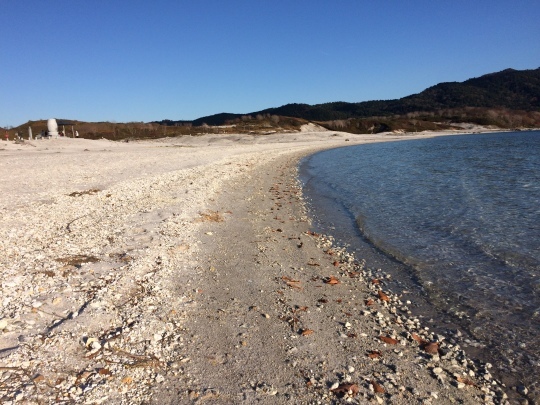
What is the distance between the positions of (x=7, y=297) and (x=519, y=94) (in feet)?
810

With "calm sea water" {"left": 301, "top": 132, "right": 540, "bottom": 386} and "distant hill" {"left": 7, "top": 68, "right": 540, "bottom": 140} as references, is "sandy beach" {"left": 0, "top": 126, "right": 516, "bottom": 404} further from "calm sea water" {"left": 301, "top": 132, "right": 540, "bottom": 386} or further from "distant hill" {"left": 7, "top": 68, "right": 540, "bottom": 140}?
"distant hill" {"left": 7, "top": 68, "right": 540, "bottom": 140}

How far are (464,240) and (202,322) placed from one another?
25.0 feet

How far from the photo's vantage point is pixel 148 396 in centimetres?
361

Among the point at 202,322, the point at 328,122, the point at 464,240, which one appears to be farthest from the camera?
the point at 328,122

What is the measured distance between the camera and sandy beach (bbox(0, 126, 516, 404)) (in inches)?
150

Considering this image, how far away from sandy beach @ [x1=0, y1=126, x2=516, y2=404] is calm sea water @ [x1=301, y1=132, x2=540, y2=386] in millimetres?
909

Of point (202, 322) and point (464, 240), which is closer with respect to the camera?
point (202, 322)

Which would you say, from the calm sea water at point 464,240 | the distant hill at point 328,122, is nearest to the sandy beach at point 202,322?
the calm sea water at point 464,240

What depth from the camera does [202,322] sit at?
5.16 metres

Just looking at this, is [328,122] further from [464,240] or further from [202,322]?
[202,322]

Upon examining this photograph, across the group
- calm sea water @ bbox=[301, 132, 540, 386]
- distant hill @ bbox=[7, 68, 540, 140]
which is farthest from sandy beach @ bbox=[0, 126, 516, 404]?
distant hill @ bbox=[7, 68, 540, 140]

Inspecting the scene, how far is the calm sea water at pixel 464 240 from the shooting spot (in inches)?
229

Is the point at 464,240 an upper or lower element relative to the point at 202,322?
lower

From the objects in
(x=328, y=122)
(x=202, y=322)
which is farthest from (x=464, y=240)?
(x=328, y=122)
